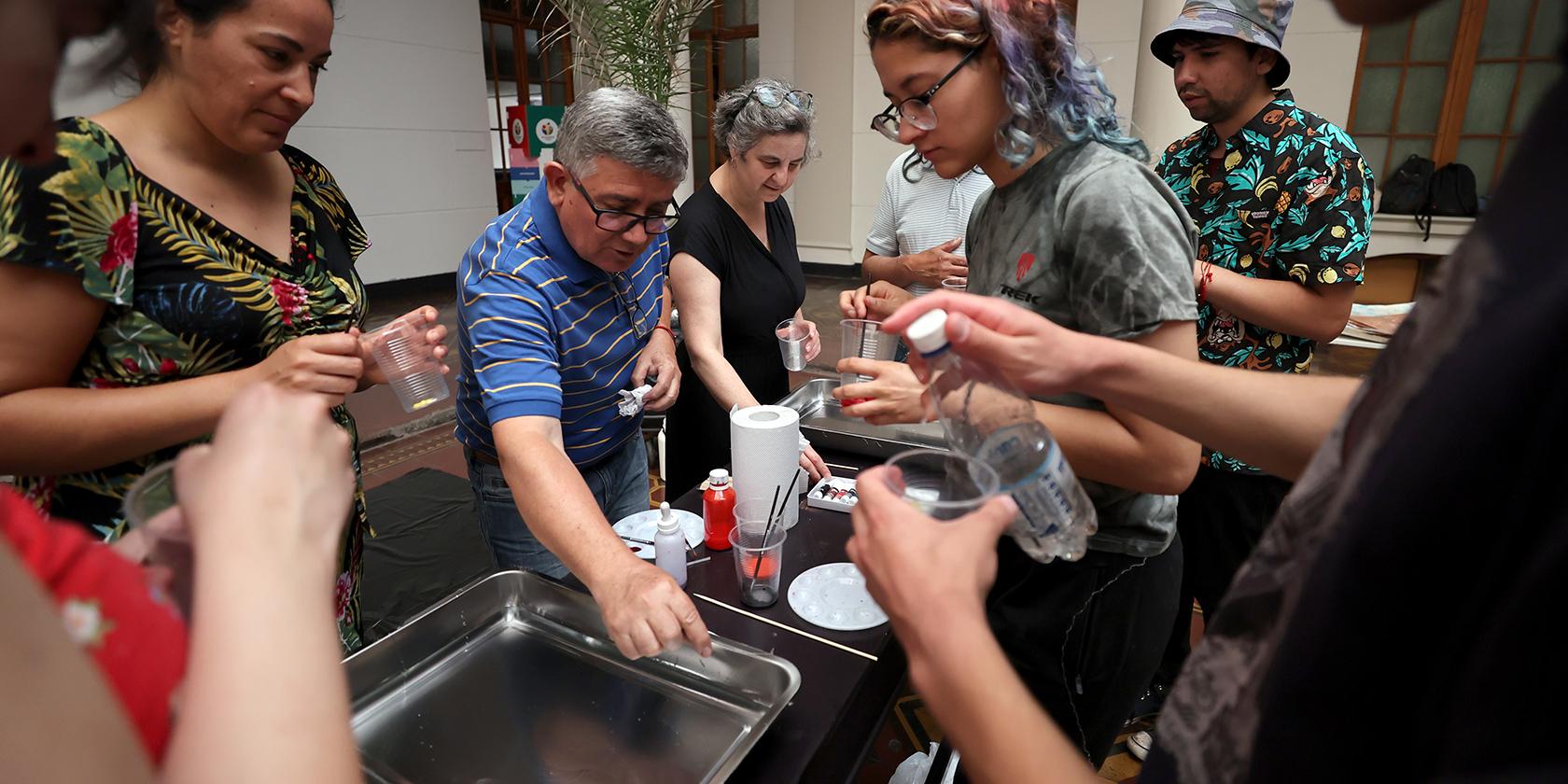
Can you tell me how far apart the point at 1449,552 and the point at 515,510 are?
177cm

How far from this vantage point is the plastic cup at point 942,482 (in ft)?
2.59

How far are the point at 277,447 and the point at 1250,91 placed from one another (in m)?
2.37

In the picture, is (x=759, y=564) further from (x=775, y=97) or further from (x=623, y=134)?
(x=775, y=97)

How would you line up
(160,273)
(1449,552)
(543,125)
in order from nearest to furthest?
(1449,552)
(160,273)
(543,125)

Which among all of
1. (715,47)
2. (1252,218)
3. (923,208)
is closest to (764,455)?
(1252,218)

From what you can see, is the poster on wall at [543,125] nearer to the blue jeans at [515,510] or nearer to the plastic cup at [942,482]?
the blue jeans at [515,510]

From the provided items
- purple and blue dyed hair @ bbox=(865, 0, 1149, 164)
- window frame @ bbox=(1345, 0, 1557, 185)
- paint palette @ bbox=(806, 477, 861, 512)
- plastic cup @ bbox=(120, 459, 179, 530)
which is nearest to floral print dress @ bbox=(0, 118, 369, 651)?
plastic cup @ bbox=(120, 459, 179, 530)

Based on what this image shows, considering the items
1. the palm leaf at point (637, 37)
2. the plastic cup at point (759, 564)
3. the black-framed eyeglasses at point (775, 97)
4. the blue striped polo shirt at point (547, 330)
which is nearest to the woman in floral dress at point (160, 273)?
the blue striped polo shirt at point (547, 330)

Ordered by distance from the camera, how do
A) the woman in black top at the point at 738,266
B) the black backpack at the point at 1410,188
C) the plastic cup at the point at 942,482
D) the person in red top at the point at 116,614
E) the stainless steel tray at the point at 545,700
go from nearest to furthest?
the person in red top at the point at 116,614, the plastic cup at the point at 942,482, the stainless steel tray at the point at 545,700, the woman in black top at the point at 738,266, the black backpack at the point at 1410,188

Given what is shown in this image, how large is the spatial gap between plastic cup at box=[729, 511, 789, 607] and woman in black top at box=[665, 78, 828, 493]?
0.90m

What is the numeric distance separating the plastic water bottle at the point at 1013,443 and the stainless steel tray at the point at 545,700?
447mm

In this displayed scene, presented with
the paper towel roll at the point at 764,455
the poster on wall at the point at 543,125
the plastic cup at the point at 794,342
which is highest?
the poster on wall at the point at 543,125

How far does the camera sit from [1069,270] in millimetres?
1271

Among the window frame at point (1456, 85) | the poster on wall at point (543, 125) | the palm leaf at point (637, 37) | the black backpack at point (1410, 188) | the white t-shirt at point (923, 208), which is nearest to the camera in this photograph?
the white t-shirt at point (923, 208)
